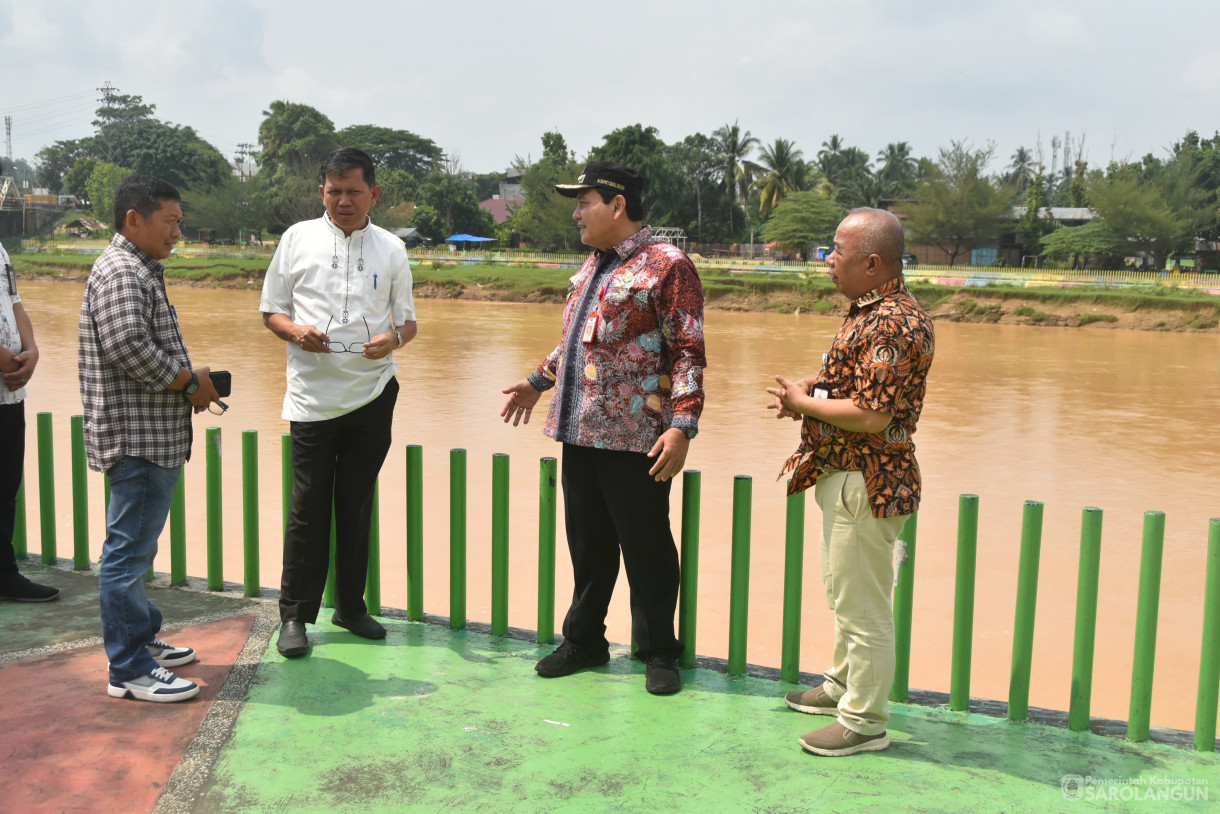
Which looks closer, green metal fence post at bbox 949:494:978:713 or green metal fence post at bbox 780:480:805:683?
green metal fence post at bbox 949:494:978:713

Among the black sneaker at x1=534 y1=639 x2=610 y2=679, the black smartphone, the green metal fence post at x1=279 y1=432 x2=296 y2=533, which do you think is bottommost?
the black sneaker at x1=534 y1=639 x2=610 y2=679

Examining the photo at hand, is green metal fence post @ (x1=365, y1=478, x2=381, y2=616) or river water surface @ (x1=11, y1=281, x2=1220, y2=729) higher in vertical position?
green metal fence post @ (x1=365, y1=478, x2=381, y2=616)

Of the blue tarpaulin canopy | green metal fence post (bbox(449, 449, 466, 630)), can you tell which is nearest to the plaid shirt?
green metal fence post (bbox(449, 449, 466, 630))

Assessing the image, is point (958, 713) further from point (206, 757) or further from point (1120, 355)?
point (1120, 355)

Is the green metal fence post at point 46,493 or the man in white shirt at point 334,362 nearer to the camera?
the man in white shirt at point 334,362

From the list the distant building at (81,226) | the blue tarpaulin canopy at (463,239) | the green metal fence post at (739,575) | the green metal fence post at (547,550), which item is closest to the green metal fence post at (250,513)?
the green metal fence post at (547,550)

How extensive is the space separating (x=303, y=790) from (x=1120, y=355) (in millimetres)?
22760

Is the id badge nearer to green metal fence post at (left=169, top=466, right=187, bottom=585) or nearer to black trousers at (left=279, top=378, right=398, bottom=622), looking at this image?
black trousers at (left=279, top=378, right=398, bottom=622)

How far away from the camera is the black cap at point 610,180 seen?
332 centimetres

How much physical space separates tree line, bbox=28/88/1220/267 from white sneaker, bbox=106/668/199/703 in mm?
42215

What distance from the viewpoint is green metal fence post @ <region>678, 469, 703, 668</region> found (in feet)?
11.7

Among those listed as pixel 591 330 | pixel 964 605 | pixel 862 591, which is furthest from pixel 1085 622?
pixel 591 330

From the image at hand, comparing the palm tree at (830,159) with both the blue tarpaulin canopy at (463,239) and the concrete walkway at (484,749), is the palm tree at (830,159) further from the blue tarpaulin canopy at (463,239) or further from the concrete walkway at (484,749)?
the concrete walkway at (484,749)

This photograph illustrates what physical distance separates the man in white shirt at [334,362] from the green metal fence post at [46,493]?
1.49 meters
